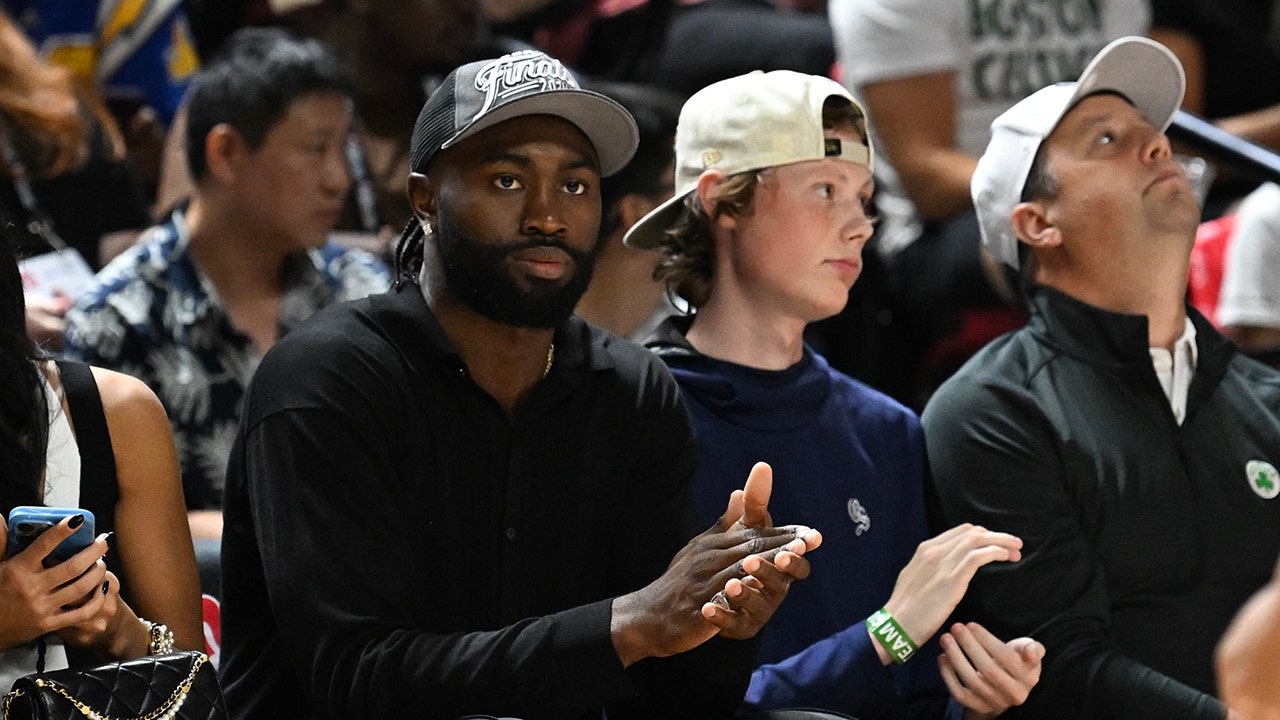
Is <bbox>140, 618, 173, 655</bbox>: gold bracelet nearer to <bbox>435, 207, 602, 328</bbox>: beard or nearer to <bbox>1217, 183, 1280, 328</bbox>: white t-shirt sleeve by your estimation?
<bbox>435, 207, 602, 328</bbox>: beard

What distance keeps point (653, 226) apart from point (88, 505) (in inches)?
52.3

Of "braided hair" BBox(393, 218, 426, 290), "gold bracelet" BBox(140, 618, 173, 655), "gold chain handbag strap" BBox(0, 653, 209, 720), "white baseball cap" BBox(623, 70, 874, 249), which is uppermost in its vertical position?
"white baseball cap" BBox(623, 70, 874, 249)

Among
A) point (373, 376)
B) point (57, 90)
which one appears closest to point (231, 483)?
point (373, 376)

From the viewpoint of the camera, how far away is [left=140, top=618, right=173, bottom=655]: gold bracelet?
113 inches

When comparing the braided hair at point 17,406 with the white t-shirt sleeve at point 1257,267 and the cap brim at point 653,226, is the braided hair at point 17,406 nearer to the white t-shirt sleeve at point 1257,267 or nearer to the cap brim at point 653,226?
the cap brim at point 653,226

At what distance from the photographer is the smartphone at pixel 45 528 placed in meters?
2.63

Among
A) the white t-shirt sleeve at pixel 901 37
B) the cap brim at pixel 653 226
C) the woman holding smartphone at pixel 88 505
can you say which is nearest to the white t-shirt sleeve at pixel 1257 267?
the white t-shirt sleeve at pixel 901 37

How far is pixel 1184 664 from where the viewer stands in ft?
11.3

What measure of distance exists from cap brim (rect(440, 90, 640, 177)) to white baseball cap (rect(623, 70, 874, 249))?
0.38 m

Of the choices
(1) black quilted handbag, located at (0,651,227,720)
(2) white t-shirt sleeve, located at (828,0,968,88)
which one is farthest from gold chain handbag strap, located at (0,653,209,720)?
(2) white t-shirt sleeve, located at (828,0,968,88)

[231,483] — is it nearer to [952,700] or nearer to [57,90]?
[952,700]

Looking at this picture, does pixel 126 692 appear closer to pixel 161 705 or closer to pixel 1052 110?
pixel 161 705

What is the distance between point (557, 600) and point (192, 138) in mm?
2111

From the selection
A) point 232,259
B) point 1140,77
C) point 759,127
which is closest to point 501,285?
point 759,127
